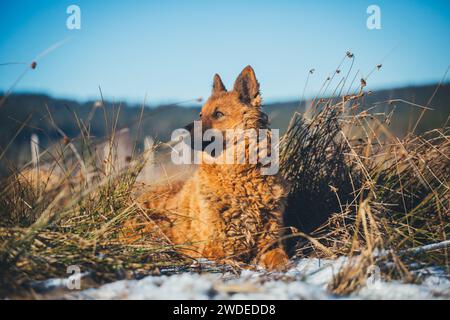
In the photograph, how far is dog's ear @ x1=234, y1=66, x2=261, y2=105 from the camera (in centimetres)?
385

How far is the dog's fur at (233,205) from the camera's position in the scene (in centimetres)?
317

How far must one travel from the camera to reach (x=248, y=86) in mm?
3896

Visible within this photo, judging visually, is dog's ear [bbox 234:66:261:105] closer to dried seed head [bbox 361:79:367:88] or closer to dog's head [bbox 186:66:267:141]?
dog's head [bbox 186:66:267:141]

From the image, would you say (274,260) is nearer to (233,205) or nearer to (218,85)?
(233,205)

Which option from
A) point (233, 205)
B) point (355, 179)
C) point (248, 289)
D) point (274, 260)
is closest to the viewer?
point (248, 289)

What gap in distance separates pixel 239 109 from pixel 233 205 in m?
1.03

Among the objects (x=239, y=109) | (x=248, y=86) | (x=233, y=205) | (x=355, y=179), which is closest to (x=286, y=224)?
(x=233, y=205)

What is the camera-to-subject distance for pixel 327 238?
3188mm

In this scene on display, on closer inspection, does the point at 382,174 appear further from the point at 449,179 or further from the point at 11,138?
the point at 11,138

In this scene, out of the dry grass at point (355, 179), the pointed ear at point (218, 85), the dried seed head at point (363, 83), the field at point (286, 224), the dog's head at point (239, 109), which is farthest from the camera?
the pointed ear at point (218, 85)

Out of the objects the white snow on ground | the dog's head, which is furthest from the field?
the dog's head

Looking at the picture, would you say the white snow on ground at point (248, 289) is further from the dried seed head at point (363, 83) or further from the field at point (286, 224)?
the dried seed head at point (363, 83)

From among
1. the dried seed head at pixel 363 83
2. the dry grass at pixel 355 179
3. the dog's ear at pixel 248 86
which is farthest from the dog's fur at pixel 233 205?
the dried seed head at pixel 363 83
